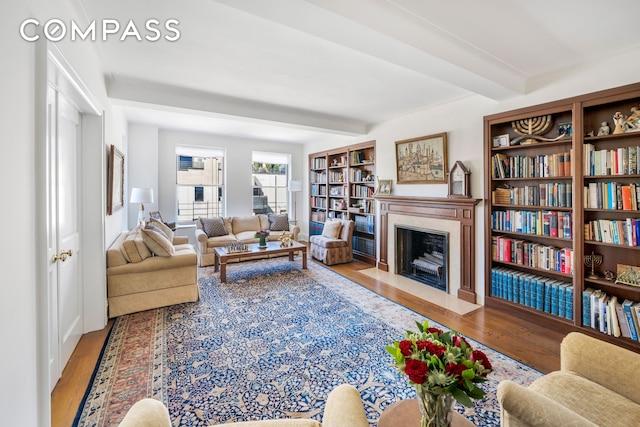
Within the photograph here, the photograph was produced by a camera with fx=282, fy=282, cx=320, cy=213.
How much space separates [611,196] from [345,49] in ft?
8.70

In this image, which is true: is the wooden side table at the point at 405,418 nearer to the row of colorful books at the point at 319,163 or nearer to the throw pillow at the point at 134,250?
the throw pillow at the point at 134,250

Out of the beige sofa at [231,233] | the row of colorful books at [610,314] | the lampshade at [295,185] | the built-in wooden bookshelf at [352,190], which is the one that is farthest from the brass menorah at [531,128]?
the lampshade at [295,185]

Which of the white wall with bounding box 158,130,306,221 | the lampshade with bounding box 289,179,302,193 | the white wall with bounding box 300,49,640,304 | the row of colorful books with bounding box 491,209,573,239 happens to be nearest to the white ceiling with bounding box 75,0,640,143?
the white wall with bounding box 300,49,640,304

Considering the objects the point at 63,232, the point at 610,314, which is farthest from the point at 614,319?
the point at 63,232

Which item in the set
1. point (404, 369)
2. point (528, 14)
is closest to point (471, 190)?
point (528, 14)

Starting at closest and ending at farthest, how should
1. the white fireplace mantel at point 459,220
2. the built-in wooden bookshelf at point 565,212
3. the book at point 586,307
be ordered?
the built-in wooden bookshelf at point 565,212
the book at point 586,307
the white fireplace mantel at point 459,220

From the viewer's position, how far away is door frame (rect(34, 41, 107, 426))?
1291 millimetres

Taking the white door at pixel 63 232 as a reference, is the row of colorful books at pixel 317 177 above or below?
above

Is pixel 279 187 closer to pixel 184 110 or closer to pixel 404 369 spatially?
pixel 184 110

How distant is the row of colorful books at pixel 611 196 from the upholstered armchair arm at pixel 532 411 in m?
2.35

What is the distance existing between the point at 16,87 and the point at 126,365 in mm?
2003

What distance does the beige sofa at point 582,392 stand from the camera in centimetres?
100

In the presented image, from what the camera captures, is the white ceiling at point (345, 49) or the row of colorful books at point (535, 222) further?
the row of colorful books at point (535, 222)

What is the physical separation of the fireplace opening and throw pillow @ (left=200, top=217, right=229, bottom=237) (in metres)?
3.36
